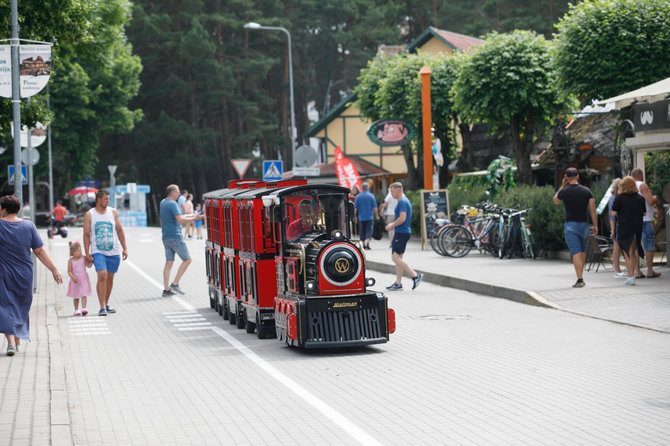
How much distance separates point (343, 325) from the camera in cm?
1118

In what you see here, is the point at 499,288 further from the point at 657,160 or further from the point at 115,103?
the point at 115,103

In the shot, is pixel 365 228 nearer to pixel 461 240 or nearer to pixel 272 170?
pixel 272 170

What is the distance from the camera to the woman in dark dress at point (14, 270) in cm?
1030

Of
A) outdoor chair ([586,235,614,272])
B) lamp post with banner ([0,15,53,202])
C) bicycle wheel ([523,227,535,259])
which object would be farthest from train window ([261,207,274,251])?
bicycle wheel ([523,227,535,259])

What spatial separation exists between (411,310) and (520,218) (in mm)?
8434

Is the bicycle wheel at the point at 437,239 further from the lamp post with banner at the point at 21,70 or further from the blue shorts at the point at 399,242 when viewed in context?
the lamp post with banner at the point at 21,70

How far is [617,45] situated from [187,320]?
13.6 metres

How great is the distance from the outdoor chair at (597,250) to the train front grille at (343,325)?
844 centimetres

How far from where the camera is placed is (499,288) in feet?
55.9

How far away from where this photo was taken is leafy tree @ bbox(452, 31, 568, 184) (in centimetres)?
2947

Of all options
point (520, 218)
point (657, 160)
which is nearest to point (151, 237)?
point (520, 218)

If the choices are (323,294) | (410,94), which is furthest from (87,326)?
(410,94)

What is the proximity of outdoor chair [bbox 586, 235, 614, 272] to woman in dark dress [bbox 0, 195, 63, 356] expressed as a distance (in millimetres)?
11288

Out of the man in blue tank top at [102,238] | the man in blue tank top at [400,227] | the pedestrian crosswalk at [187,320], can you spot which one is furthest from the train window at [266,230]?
the man in blue tank top at [400,227]
